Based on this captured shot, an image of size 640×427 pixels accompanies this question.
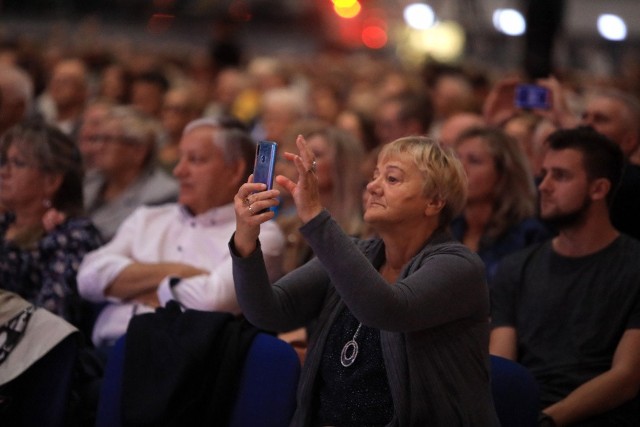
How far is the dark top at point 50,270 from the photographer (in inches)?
161

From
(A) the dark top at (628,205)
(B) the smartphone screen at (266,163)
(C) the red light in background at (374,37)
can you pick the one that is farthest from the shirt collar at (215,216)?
(C) the red light in background at (374,37)

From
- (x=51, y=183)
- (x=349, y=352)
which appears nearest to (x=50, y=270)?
(x=51, y=183)

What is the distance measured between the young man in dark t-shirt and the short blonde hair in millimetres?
814

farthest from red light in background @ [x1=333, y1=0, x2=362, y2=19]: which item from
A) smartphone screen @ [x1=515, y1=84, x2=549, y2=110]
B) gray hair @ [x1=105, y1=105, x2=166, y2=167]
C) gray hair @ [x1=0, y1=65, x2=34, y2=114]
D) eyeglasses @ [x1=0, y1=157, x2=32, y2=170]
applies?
eyeglasses @ [x1=0, y1=157, x2=32, y2=170]

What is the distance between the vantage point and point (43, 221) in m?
4.25

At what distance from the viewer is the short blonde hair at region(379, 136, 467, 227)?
115 inches

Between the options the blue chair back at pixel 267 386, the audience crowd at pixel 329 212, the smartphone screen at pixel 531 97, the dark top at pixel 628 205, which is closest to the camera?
the blue chair back at pixel 267 386

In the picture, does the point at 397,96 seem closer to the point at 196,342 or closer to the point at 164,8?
the point at 196,342

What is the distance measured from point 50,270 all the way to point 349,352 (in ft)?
5.53

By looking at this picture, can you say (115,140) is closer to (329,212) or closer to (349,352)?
(349,352)

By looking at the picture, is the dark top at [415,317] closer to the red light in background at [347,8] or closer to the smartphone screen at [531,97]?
the smartphone screen at [531,97]

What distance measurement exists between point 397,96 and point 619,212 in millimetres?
2843

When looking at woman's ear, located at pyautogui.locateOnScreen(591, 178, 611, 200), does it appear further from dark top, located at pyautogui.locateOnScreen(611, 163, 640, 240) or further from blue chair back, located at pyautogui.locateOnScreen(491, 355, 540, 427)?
blue chair back, located at pyautogui.locateOnScreen(491, 355, 540, 427)

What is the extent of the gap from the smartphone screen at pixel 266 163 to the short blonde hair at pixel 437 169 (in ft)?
1.30
